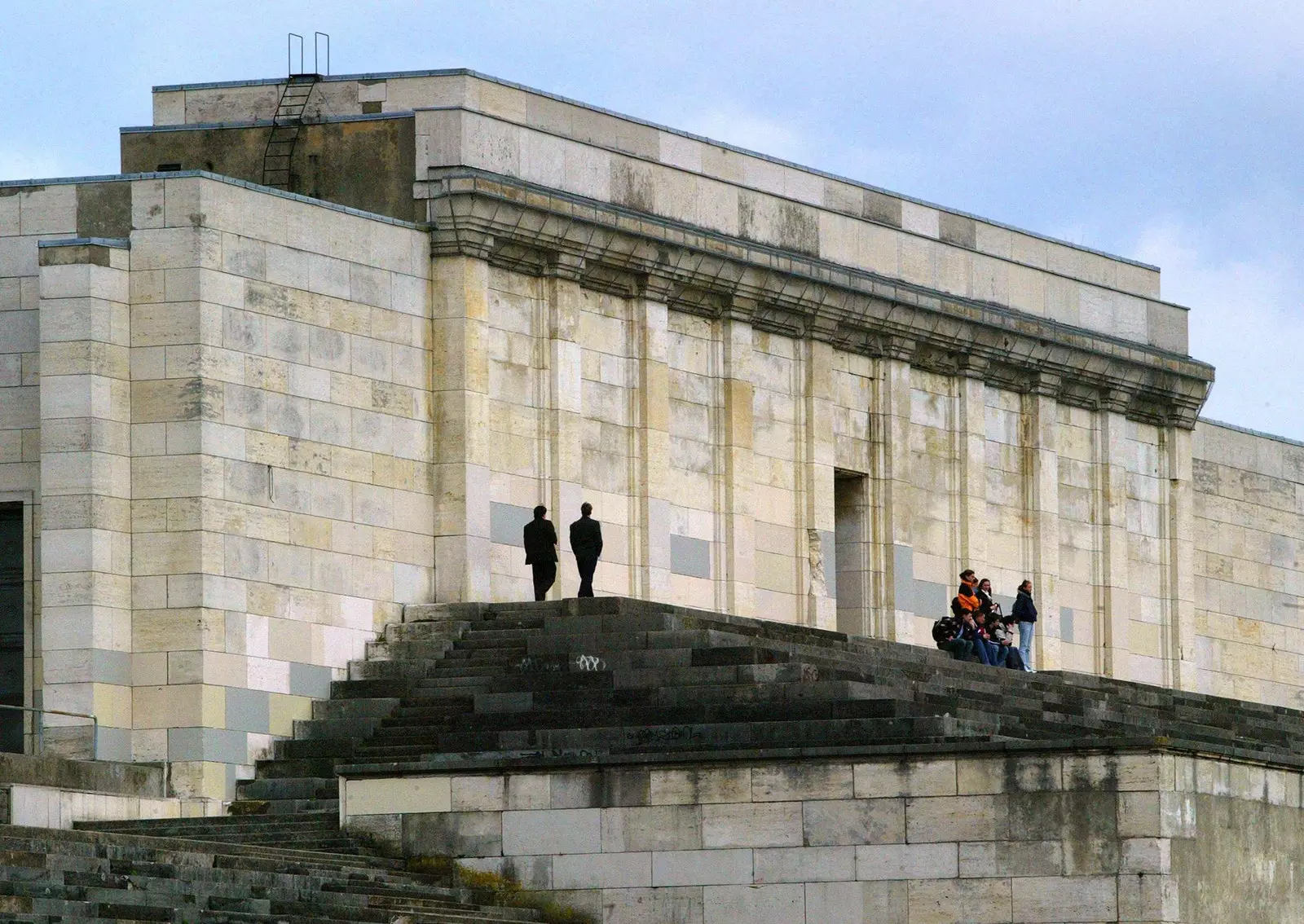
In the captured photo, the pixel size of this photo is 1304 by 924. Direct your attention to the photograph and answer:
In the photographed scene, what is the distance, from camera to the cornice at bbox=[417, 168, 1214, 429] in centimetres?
5244

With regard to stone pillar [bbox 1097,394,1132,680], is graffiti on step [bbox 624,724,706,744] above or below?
below

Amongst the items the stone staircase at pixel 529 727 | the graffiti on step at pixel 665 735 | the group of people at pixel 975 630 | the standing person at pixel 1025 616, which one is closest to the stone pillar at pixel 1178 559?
the standing person at pixel 1025 616

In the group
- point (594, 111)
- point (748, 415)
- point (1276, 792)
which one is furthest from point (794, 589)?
point (1276, 792)

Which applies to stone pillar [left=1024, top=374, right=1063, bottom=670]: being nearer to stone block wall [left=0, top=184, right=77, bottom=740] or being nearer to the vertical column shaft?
the vertical column shaft

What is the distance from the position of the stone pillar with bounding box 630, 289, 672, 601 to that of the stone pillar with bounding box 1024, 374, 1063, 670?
32.6 ft

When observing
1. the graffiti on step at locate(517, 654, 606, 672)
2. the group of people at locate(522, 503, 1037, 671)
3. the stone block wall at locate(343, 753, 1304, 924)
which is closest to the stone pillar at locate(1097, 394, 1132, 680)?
the group of people at locate(522, 503, 1037, 671)

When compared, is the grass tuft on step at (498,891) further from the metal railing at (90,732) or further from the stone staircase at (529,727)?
the metal railing at (90,732)

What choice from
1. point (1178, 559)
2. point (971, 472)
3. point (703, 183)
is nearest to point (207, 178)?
point (703, 183)

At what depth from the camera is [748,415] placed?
2232 inches

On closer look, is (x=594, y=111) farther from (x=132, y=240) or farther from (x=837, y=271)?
(x=132, y=240)

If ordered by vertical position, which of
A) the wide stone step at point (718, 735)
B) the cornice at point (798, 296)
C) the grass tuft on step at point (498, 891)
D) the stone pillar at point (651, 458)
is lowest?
the grass tuft on step at point (498, 891)

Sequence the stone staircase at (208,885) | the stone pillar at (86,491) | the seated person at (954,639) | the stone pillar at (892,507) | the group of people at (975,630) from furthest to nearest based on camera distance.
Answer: the stone pillar at (892,507) → the seated person at (954,639) → the group of people at (975,630) → the stone pillar at (86,491) → the stone staircase at (208,885)

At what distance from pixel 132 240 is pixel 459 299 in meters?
5.78

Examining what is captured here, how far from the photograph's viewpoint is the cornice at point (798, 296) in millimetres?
52438
